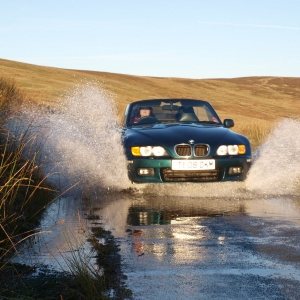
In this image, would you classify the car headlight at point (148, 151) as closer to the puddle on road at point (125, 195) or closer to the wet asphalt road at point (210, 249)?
the puddle on road at point (125, 195)

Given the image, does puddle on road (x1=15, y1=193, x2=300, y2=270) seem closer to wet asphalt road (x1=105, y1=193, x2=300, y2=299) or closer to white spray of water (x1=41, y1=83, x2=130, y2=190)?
wet asphalt road (x1=105, y1=193, x2=300, y2=299)

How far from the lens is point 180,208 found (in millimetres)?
7746

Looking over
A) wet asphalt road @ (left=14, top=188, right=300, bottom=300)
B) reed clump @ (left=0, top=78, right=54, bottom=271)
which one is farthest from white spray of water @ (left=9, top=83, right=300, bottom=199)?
reed clump @ (left=0, top=78, right=54, bottom=271)

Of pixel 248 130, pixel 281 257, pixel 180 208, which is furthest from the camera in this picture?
pixel 248 130

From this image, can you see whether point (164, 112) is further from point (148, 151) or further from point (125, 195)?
point (125, 195)

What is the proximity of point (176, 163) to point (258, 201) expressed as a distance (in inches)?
48.1

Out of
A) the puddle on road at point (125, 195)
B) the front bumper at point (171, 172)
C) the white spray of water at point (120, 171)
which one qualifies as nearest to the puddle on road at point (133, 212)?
the puddle on road at point (125, 195)

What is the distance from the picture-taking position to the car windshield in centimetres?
1079

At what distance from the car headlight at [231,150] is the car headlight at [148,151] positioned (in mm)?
763

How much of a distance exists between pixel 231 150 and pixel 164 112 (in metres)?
2.06

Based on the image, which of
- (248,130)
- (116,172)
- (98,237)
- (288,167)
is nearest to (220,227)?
(98,237)

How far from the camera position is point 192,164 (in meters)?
8.95

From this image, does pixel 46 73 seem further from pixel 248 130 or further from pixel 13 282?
pixel 13 282

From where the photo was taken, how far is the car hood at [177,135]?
9148 millimetres
